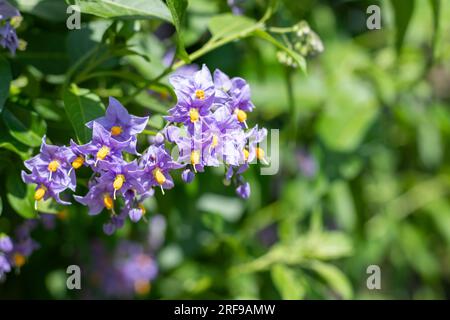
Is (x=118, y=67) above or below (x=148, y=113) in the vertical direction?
above

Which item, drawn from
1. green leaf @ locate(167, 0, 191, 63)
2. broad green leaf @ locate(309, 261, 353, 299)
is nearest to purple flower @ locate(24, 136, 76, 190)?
green leaf @ locate(167, 0, 191, 63)

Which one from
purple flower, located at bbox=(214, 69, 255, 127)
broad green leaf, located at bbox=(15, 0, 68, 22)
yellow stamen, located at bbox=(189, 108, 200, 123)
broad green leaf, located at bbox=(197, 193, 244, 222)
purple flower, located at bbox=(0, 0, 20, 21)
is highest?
broad green leaf, located at bbox=(15, 0, 68, 22)

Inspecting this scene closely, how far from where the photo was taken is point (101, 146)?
1.24m

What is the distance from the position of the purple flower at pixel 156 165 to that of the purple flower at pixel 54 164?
138 millimetres

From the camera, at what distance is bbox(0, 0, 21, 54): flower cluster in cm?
134

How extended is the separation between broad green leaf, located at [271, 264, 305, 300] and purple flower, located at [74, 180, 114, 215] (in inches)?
27.3

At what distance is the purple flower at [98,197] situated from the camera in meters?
1.29

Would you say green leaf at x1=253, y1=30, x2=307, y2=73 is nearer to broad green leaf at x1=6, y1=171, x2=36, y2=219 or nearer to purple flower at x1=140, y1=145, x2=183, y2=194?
purple flower at x1=140, y1=145, x2=183, y2=194

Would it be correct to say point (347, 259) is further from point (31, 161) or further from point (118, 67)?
point (31, 161)

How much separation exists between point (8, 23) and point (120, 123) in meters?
0.32

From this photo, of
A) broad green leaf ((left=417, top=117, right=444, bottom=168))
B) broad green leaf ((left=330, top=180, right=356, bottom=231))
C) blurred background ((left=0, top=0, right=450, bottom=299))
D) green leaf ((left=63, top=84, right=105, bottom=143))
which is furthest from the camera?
broad green leaf ((left=417, top=117, right=444, bottom=168))

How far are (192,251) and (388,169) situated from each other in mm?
1111
